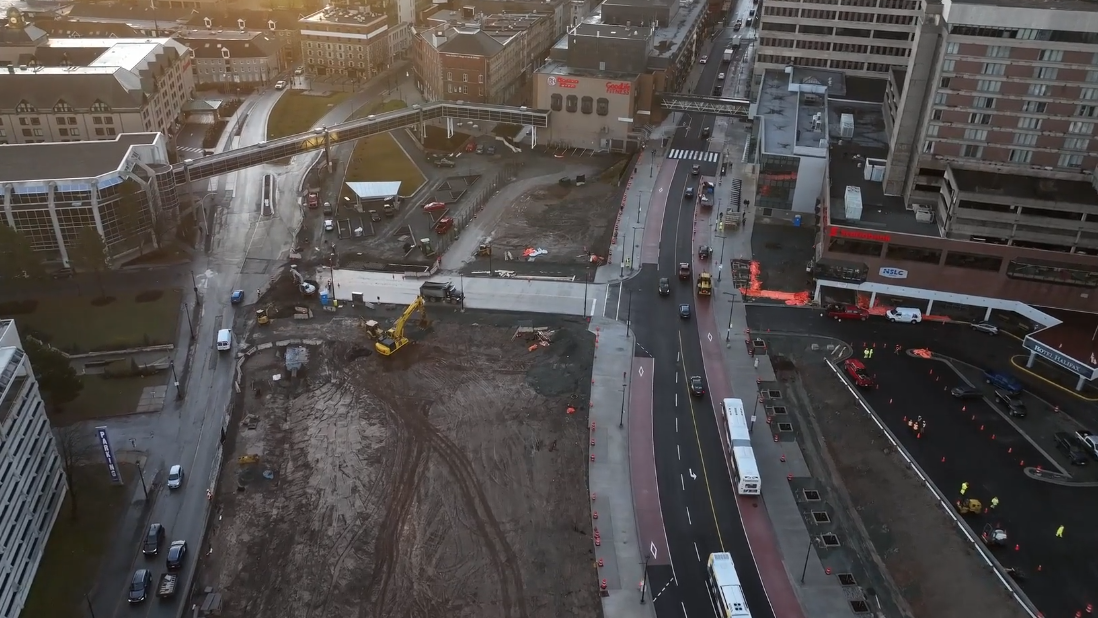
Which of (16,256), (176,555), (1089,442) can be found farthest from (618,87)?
(176,555)

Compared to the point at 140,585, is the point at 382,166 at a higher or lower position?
higher

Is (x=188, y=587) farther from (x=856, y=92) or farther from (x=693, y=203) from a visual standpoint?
(x=856, y=92)

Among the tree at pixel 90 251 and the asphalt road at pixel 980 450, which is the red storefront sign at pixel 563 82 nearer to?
the asphalt road at pixel 980 450

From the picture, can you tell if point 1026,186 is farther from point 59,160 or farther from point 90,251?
point 59,160

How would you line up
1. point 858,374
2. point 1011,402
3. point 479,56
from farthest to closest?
1. point 479,56
2. point 858,374
3. point 1011,402

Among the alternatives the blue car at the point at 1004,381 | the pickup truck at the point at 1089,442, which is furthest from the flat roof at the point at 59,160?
the pickup truck at the point at 1089,442

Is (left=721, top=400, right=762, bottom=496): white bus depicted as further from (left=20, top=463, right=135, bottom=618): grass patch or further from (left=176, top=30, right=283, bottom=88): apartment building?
(left=176, top=30, right=283, bottom=88): apartment building

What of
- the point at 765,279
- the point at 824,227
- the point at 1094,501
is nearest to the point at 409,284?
the point at 765,279
